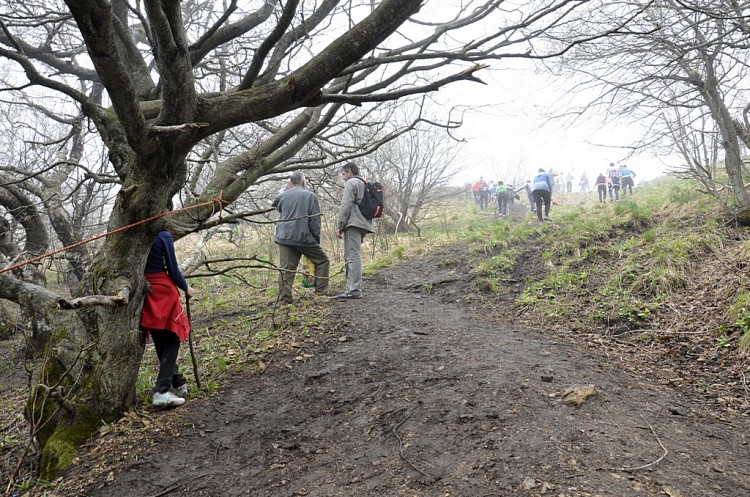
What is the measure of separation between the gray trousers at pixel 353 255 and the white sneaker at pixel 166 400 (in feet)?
10.8

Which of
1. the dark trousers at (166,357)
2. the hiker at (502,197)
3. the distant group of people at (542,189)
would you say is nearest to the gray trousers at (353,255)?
the dark trousers at (166,357)

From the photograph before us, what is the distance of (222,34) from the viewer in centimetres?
506

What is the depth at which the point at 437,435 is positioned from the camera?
106 inches

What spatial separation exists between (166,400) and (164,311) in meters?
0.70

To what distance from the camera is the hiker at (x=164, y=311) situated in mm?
3500

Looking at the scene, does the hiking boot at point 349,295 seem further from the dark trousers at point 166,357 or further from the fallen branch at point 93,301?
the fallen branch at point 93,301

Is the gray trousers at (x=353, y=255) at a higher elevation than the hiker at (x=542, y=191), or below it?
below

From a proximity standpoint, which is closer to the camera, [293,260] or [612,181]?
[293,260]

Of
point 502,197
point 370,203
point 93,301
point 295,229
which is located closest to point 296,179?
point 295,229

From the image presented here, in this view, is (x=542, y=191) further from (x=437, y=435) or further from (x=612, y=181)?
(x=437, y=435)

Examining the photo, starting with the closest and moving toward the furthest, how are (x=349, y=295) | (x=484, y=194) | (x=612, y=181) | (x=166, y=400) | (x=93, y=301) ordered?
(x=93, y=301)
(x=166, y=400)
(x=349, y=295)
(x=612, y=181)
(x=484, y=194)

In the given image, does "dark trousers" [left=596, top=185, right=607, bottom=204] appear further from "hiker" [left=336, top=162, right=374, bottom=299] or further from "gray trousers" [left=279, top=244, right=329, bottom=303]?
"gray trousers" [left=279, top=244, right=329, bottom=303]

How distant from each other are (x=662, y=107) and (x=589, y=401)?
23.2ft

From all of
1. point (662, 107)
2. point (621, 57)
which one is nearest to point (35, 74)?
point (621, 57)
